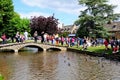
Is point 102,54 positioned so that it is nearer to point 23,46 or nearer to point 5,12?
point 23,46

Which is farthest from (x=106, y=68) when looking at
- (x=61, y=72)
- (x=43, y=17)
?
(x=43, y=17)

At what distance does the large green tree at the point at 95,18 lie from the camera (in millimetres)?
80250

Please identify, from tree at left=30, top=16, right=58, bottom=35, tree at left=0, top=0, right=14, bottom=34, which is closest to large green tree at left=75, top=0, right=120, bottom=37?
tree at left=30, top=16, right=58, bottom=35

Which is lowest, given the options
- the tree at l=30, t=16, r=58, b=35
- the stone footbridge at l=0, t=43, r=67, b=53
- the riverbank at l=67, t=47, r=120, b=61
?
the riverbank at l=67, t=47, r=120, b=61

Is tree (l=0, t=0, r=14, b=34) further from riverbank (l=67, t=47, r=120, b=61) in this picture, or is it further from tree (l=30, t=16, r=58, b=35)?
riverbank (l=67, t=47, r=120, b=61)

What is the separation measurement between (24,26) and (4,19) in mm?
53777

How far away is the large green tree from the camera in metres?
80.2

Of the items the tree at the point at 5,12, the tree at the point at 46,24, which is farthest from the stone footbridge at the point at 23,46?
the tree at the point at 46,24

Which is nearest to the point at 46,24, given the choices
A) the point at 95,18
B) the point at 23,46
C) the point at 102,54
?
the point at 95,18

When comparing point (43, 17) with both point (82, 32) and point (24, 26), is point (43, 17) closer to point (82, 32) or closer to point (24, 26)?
point (82, 32)

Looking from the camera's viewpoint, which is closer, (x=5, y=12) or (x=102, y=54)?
(x=102, y=54)

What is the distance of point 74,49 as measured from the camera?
56188 millimetres

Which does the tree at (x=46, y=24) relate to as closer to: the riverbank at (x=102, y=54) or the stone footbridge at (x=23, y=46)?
the stone footbridge at (x=23, y=46)

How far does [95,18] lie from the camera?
80.6 meters
